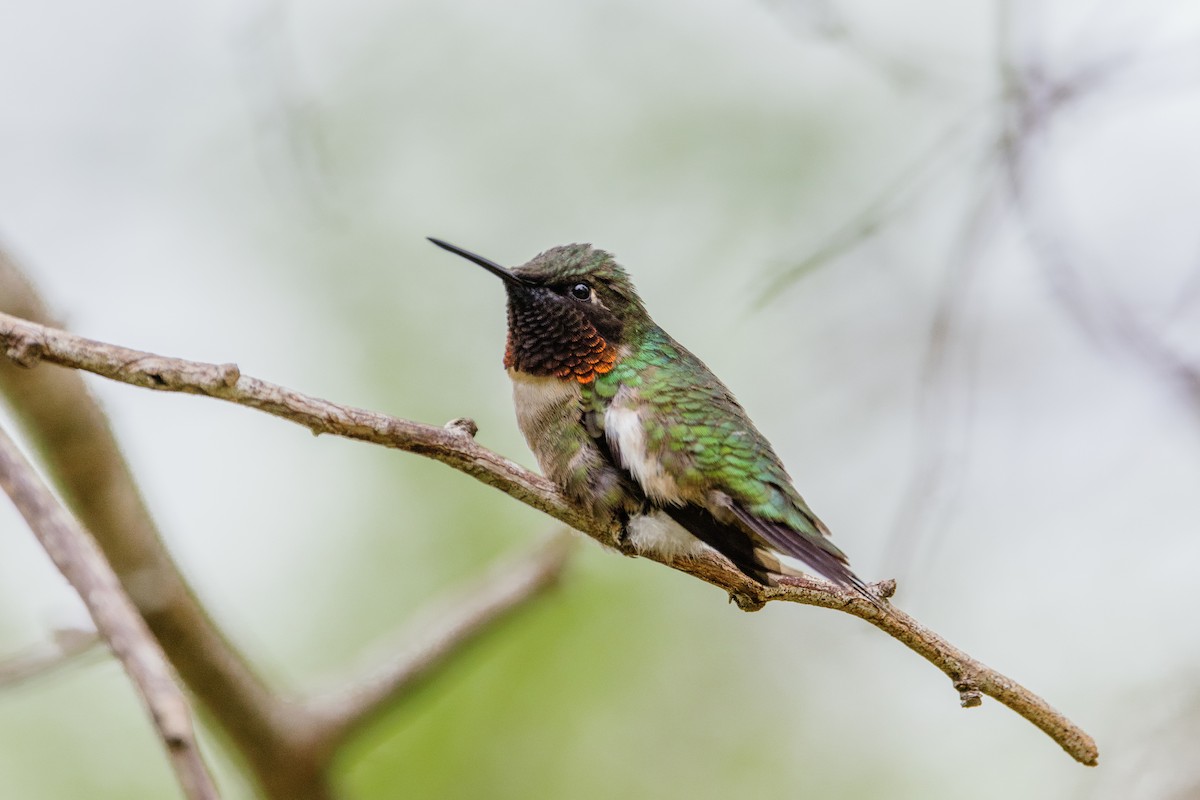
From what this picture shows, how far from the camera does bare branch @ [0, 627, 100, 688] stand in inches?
134

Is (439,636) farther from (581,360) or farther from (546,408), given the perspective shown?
(581,360)

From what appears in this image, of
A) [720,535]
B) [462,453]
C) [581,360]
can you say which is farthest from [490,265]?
[462,453]

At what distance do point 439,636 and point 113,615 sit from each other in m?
3.39

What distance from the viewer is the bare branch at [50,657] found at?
340 centimetres

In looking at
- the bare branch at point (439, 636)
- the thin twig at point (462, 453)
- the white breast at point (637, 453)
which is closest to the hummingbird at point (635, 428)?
the white breast at point (637, 453)

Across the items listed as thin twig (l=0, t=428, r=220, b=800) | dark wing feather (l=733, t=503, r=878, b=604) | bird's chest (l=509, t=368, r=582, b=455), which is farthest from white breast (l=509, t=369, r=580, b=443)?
thin twig (l=0, t=428, r=220, b=800)

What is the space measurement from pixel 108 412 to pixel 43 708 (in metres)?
5.04

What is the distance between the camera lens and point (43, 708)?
7.64 m

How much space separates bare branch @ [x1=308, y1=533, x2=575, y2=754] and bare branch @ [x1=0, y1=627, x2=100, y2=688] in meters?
1.13

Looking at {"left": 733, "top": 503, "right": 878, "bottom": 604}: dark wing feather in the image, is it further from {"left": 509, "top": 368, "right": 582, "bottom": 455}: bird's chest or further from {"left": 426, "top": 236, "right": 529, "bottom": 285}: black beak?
{"left": 426, "top": 236, "right": 529, "bottom": 285}: black beak

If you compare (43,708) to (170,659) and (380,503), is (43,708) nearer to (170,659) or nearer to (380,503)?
(380,503)

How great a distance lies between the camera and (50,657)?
11.4ft

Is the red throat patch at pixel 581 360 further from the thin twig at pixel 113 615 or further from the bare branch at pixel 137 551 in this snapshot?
the thin twig at pixel 113 615

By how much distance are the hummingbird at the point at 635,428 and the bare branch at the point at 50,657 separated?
5.09 ft
